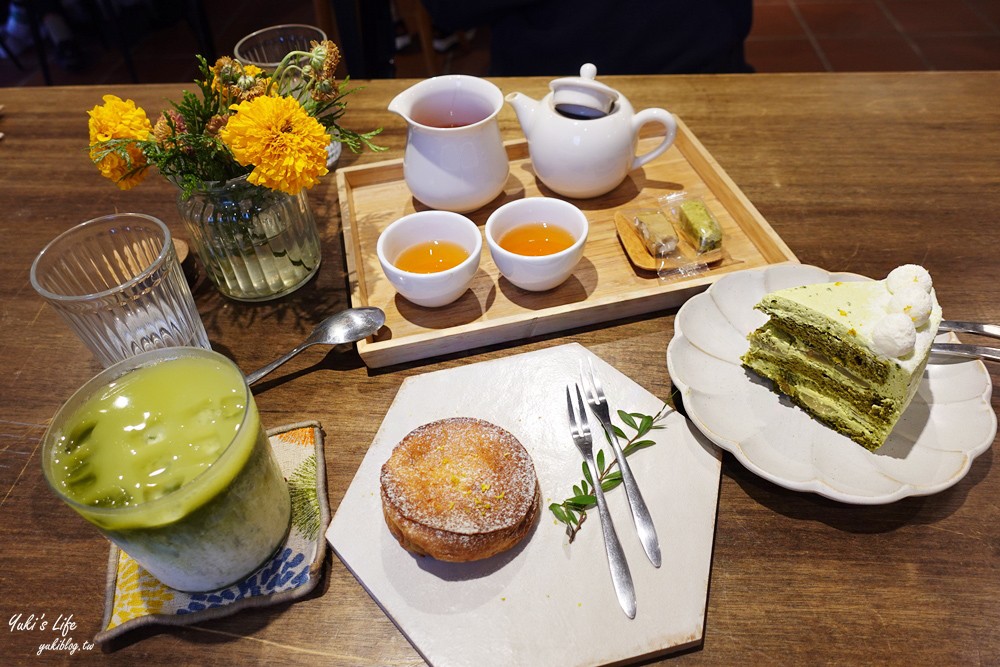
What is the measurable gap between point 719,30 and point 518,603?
2275mm

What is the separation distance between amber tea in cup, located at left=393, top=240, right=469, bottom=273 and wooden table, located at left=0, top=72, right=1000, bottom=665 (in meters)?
0.20

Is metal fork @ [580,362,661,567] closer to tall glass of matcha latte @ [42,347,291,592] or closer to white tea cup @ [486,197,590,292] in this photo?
white tea cup @ [486,197,590,292]

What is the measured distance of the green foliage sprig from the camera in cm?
106

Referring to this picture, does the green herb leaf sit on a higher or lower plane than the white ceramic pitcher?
lower

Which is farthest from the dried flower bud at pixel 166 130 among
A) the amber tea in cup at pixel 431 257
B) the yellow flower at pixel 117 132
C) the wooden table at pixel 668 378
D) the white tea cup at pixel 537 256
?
the white tea cup at pixel 537 256

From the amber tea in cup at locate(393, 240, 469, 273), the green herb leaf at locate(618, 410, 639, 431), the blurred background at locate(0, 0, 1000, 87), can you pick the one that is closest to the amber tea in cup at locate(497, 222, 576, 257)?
the amber tea in cup at locate(393, 240, 469, 273)

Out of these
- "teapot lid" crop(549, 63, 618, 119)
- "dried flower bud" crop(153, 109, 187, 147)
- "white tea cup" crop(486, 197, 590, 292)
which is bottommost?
"white tea cup" crop(486, 197, 590, 292)

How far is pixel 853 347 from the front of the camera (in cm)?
118

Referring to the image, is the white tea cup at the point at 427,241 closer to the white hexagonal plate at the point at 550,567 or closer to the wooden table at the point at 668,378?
the wooden table at the point at 668,378

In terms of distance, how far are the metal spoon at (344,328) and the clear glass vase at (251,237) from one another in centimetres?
21

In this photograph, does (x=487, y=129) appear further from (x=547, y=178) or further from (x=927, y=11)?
(x=927, y=11)

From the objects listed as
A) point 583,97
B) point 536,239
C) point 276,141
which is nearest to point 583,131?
point 583,97

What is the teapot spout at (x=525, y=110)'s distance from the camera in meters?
1.73

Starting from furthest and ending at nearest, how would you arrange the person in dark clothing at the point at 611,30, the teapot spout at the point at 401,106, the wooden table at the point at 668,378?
1. the person in dark clothing at the point at 611,30
2. the teapot spout at the point at 401,106
3. the wooden table at the point at 668,378
